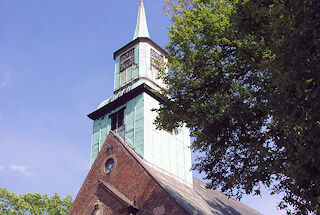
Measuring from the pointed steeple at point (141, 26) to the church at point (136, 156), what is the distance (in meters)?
0.14

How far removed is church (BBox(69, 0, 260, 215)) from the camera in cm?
1648

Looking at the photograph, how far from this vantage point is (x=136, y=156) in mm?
18453

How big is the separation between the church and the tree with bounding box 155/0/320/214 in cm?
247

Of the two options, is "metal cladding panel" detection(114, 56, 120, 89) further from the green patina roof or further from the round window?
the round window

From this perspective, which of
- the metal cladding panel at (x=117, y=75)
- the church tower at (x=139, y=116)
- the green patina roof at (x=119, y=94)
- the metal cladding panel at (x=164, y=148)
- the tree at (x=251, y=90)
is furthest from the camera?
the metal cladding panel at (x=117, y=75)

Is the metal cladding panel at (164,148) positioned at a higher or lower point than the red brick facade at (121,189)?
higher

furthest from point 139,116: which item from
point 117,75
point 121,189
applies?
point 117,75

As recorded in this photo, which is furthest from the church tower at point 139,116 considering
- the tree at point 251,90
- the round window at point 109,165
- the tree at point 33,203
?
the tree at point 33,203

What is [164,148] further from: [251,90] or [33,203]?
[33,203]

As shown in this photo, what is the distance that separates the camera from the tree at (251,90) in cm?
777

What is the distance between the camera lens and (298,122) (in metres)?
7.93

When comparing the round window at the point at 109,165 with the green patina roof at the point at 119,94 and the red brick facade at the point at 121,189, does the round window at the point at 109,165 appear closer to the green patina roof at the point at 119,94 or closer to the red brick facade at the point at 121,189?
the red brick facade at the point at 121,189

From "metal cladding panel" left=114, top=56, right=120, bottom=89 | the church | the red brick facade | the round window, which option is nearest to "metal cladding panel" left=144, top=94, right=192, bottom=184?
the church

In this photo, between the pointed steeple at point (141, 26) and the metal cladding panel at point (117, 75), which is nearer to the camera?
the metal cladding panel at point (117, 75)
